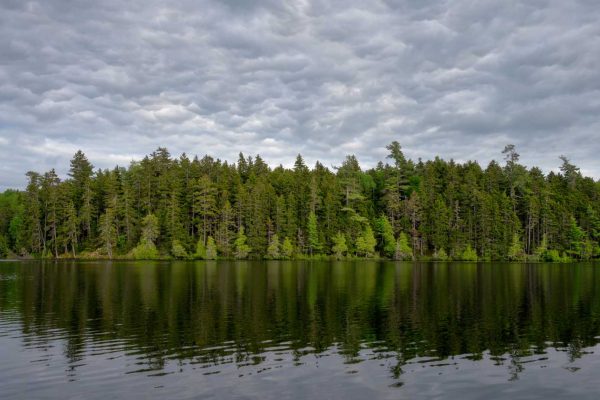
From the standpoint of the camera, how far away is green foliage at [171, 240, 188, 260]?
5123 inches

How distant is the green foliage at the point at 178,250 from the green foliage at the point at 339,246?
41930mm

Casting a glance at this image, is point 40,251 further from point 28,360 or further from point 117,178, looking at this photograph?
point 28,360

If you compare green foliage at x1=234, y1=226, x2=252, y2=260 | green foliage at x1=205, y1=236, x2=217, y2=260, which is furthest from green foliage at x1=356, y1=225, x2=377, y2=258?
green foliage at x1=205, y1=236, x2=217, y2=260

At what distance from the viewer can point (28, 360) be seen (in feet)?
80.1

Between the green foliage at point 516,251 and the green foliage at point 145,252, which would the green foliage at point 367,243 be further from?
the green foliage at point 145,252

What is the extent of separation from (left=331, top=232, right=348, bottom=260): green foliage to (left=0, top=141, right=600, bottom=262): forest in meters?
Answer: 0.44

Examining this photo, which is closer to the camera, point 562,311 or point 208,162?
point 562,311

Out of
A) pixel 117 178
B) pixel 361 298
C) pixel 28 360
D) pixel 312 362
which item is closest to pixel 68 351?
pixel 28 360

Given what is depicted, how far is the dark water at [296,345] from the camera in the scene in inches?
803

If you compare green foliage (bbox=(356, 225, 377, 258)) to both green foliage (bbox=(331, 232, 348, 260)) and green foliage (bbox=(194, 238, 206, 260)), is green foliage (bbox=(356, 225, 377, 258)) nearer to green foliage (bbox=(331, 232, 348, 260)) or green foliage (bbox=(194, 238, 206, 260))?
green foliage (bbox=(331, 232, 348, 260))

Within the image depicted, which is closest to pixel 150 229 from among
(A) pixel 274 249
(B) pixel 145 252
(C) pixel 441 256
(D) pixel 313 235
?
(B) pixel 145 252

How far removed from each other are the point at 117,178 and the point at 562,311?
454ft

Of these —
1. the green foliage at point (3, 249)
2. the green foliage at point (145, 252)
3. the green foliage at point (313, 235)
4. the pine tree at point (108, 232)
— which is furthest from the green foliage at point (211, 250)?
the green foliage at point (3, 249)

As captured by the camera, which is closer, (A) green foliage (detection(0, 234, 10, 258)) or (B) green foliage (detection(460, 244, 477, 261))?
(B) green foliage (detection(460, 244, 477, 261))
